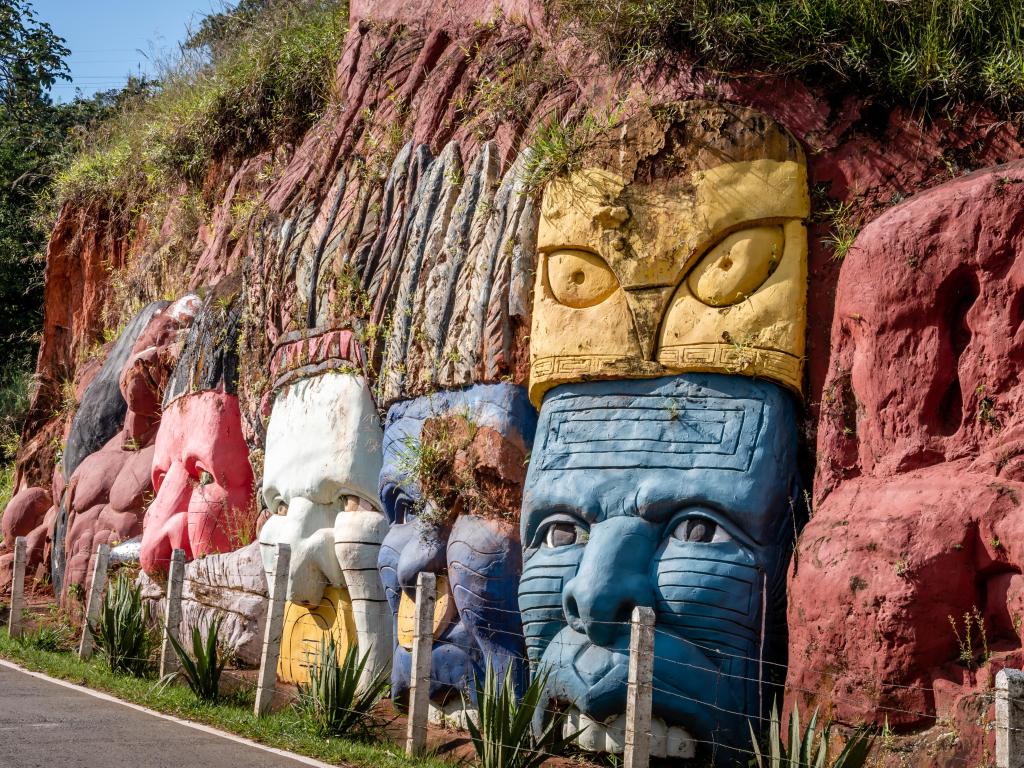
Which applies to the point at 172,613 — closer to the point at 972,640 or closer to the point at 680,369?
the point at 680,369

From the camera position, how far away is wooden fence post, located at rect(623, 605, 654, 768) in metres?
5.78

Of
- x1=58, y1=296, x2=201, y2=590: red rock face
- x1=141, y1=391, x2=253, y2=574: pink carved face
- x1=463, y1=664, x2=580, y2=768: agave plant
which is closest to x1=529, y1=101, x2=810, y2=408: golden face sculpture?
x1=463, y1=664, x2=580, y2=768: agave plant

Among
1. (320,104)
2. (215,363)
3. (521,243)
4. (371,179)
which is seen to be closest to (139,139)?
(320,104)

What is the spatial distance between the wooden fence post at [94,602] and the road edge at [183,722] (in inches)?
20.3

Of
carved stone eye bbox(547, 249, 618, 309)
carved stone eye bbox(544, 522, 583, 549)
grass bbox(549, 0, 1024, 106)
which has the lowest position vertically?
carved stone eye bbox(544, 522, 583, 549)

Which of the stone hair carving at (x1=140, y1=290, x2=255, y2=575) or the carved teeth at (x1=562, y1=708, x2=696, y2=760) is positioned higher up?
the stone hair carving at (x1=140, y1=290, x2=255, y2=575)

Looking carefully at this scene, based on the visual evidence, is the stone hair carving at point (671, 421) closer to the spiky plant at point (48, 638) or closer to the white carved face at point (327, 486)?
the white carved face at point (327, 486)

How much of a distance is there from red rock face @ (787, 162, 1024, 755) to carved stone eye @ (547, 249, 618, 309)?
4.70 feet

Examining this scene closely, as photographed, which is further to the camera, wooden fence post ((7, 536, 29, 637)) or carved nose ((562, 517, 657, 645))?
wooden fence post ((7, 536, 29, 637))

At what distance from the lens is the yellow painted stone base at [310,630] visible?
930cm

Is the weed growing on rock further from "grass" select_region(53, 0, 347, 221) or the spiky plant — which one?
"grass" select_region(53, 0, 347, 221)

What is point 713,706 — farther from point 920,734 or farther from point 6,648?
point 6,648

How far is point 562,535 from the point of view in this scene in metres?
7.27

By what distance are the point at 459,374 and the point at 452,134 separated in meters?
2.38
